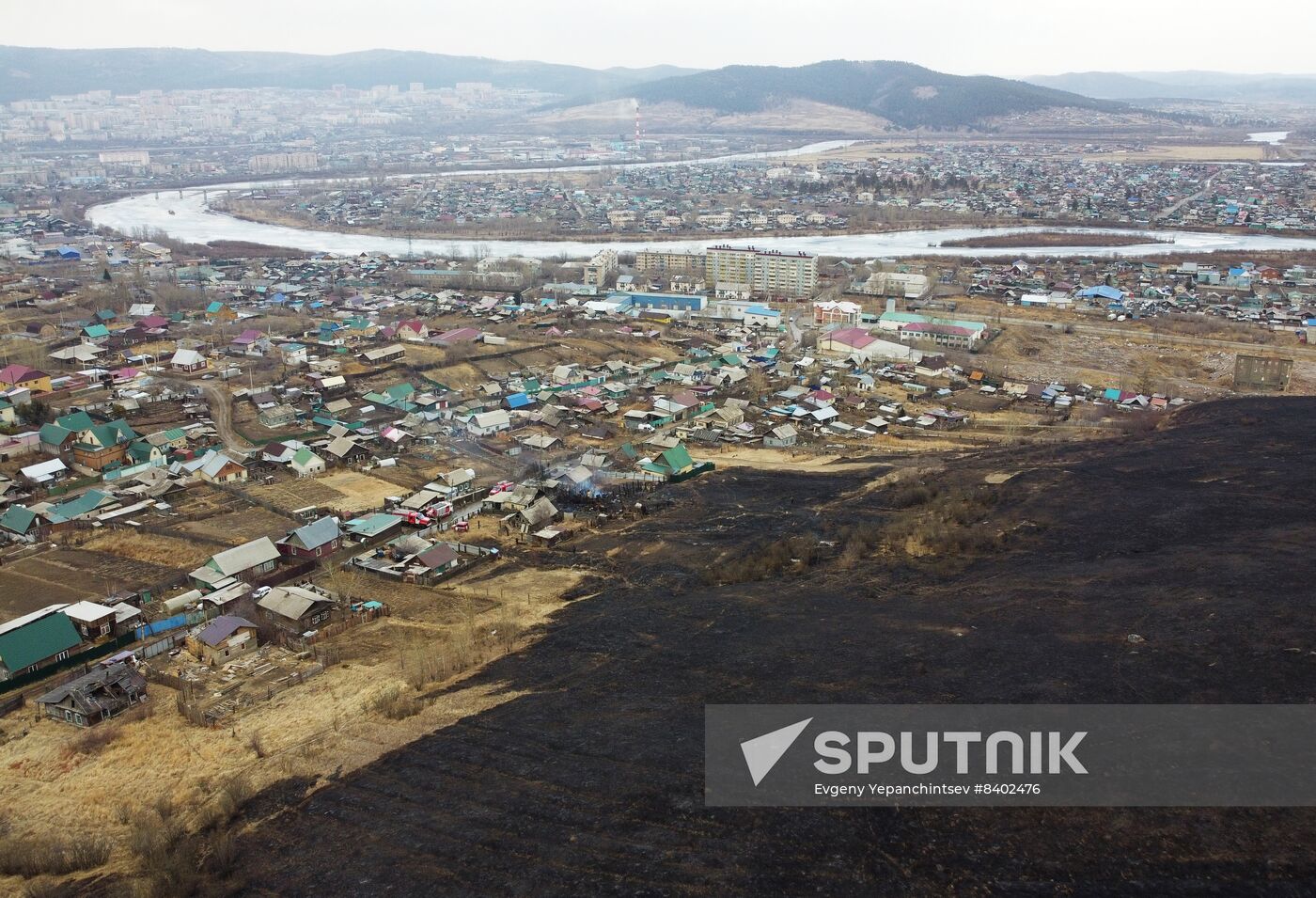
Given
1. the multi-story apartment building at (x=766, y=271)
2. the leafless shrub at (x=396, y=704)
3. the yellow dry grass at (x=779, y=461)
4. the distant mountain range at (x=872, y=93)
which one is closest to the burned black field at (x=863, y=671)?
A: the leafless shrub at (x=396, y=704)

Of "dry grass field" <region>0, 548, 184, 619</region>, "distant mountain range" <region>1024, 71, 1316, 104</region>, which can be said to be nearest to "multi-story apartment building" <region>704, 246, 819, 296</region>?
"dry grass field" <region>0, 548, 184, 619</region>

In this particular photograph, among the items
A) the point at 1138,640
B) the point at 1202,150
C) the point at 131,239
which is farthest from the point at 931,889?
the point at 1202,150

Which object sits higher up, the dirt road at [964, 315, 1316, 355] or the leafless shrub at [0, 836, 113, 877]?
the dirt road at [964, 315, 1316, 355]

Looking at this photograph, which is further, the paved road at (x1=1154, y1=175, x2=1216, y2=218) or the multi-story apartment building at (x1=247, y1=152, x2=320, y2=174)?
the multi-story apartment building at (x1=247, y1=152, x2=320, y2=174)

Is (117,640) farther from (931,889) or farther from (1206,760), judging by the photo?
(1206,760)

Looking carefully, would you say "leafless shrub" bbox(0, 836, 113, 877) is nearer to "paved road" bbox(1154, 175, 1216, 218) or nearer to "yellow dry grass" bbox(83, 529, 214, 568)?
"yellow dry grass" bbox(83, 529, 214, 568)

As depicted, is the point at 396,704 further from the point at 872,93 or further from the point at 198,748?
the point at 872,93
